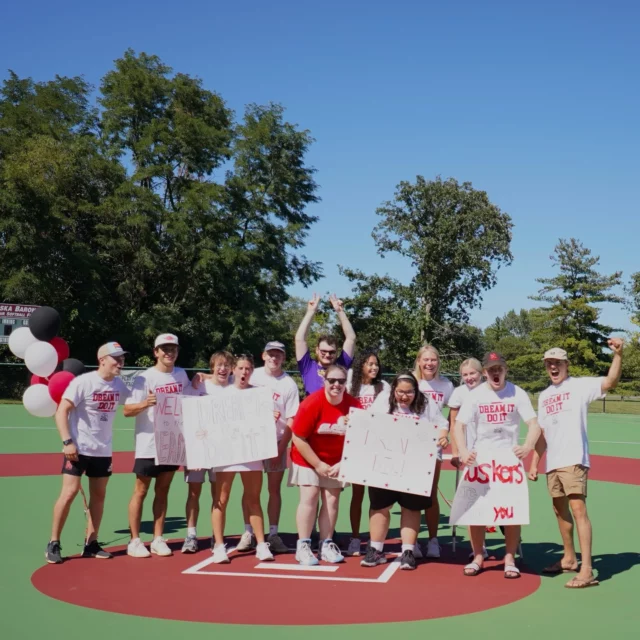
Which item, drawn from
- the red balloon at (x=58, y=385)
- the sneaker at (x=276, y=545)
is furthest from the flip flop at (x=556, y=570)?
the red balloon at (x=58, y=385)

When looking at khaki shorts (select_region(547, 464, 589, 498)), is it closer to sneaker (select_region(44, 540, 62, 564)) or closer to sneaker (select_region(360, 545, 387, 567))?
sneaker (select_region(360, 545, 387, 567))

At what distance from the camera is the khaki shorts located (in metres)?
6.64

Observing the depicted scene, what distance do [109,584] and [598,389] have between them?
4469 millimetres

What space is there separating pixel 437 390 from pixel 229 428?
2.17m

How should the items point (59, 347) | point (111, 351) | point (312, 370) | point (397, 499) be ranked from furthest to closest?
1. point (59, 347)
2. point (312, 370)
3. point (111, 351)
4. point (397, 499)

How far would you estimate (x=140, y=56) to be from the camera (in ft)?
154

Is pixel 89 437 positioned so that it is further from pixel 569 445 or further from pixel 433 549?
pixel 569 445

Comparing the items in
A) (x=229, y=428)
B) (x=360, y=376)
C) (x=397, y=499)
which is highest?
(x=360, y=376)

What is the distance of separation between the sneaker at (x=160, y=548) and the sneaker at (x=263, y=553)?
0.86 metres

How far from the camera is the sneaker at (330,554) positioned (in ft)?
23.4

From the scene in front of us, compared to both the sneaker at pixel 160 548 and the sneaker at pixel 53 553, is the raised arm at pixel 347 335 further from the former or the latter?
the sneaker at pixel 53 553

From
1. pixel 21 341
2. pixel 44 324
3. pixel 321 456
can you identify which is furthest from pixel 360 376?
pixel 21 341

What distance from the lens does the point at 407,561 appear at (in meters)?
6.94

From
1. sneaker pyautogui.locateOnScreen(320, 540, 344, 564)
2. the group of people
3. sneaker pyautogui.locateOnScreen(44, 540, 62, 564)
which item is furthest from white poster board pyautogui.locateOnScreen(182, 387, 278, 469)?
sneaker pyautogui.locateOnScreen(44, 540, 62, 564)
